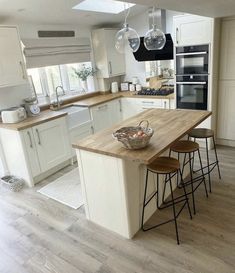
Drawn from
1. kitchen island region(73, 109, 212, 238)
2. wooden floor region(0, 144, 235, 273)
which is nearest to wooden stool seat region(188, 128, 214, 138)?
kitchen island region(73, 109, 212, 238)

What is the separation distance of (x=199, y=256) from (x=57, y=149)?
2396mm

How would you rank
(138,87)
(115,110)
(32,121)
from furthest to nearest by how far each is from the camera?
(138,87) < (115,110) < (32,121)

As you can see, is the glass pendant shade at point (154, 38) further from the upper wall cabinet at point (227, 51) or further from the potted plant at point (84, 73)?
the potted plant at point (84, 73)

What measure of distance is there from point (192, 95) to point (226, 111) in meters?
0.60

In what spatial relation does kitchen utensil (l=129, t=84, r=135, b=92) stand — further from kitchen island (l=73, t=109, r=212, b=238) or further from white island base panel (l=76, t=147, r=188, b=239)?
white island base panel (l=76, t=147, r=188, b=239)

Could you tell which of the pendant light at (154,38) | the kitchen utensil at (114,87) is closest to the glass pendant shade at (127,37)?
the pendant light at (154,38)

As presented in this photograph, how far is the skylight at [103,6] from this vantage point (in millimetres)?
3735

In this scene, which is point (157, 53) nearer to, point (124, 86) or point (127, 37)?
point (124, 86)

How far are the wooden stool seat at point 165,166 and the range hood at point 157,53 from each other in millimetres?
2630

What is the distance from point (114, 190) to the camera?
2.18 m

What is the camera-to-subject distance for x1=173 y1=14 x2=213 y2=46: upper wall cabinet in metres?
3.50

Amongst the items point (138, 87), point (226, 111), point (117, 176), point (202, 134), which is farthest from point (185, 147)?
point (138, 87)

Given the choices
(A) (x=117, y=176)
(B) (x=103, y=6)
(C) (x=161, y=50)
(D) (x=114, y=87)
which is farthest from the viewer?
(D) (x=114, y=87)

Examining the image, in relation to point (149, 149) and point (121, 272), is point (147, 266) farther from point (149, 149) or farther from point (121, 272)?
point (149, 149)
